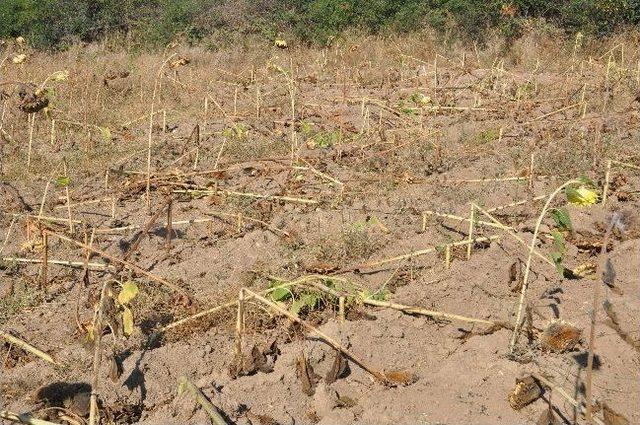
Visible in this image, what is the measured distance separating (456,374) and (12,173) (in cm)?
402

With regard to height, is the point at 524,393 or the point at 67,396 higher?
the point at 524,393

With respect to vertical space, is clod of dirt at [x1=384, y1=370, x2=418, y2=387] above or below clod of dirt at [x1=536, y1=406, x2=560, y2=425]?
below

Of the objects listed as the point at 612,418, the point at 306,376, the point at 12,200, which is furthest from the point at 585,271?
the point at 12,200

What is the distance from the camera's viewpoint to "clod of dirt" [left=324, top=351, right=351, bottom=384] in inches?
103

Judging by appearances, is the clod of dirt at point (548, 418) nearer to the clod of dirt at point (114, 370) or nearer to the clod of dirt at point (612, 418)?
the clod of dirt at point (612, 418)

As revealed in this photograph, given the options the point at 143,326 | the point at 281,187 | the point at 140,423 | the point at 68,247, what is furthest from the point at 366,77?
the point at 140,423

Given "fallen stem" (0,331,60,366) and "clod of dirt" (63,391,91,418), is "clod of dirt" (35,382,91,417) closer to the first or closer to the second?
"clod of dirt" (63,391,91,418)

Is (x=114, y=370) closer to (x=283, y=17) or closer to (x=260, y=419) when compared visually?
(x=260, y=419)

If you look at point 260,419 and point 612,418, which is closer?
point 612,418

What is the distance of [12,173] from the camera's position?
5398 millimetres

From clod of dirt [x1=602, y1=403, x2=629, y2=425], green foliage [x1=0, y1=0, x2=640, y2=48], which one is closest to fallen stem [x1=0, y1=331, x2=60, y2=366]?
clod of dirt [x1=602, y1=403, x2=629, y2=425]

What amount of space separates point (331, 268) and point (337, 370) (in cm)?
87

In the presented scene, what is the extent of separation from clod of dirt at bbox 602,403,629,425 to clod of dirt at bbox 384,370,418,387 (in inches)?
26.4

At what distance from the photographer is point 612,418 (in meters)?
2.16
